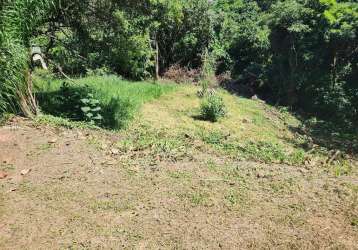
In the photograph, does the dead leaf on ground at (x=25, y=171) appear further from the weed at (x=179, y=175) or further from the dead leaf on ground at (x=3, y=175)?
the weed at (x=179, y=175)

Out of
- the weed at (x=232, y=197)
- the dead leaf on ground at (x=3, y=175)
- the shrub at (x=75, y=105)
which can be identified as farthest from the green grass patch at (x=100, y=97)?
the weed at (x=232, y=197)

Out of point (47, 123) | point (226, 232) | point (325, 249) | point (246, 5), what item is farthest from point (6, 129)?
point (246, 5)

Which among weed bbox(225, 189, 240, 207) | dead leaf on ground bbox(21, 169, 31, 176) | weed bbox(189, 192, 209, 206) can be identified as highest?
weed bbox(225, 189, 240, 207)

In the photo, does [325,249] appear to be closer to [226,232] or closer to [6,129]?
[226,232]

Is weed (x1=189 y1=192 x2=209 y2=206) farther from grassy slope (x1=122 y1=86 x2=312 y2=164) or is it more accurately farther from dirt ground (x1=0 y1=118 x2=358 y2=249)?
grassy slope (x1=122 y1=86 x2=312 y2=164)

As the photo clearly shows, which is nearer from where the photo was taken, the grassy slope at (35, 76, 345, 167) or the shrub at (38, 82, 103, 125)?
the grassy slope at (35, 76, 345, 167)

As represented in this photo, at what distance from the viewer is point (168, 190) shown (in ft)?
16.0

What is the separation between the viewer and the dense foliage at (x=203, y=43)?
257 inches

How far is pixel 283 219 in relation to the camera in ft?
14.1

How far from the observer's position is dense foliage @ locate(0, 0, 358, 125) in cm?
652

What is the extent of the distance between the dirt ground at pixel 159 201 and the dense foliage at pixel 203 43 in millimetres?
1742

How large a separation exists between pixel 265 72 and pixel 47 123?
307 inches

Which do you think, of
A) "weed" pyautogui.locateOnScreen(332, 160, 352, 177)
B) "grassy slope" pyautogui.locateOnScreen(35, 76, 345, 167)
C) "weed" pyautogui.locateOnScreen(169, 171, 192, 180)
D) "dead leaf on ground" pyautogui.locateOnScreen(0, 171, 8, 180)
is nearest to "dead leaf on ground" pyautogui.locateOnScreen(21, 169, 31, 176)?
"dead leaf on ground" pyautogui.locateOnScreen(0, 171, 8, 180)

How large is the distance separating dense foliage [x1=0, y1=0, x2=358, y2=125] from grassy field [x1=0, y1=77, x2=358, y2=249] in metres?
1.43
